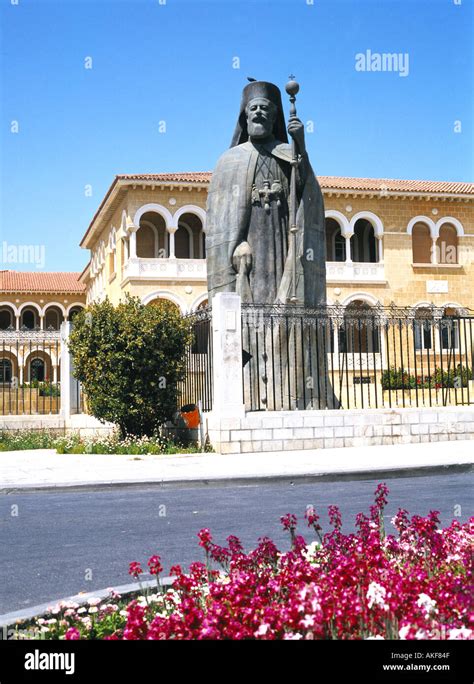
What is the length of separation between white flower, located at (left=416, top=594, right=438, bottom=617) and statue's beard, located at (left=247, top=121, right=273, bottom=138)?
41.6 ft

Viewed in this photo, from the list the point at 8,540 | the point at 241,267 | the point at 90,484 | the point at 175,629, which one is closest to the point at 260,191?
the point at 241,267

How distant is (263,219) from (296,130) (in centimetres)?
166

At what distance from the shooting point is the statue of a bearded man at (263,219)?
47.9ft

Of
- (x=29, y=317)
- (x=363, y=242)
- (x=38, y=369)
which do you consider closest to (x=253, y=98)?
(x=363, y=242)

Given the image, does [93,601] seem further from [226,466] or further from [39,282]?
[39,282]

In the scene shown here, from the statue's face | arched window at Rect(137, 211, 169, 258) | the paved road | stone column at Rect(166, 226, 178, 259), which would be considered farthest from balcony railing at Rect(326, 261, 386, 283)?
the paved road

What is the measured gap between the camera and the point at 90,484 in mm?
10367

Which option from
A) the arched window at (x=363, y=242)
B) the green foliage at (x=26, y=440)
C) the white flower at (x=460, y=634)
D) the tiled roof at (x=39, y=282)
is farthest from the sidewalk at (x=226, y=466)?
the tiled roof at (x=39, y=282)

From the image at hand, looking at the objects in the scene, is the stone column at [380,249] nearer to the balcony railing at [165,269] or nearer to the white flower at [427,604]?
the balcony railing at [165,269]

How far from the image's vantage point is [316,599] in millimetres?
2996

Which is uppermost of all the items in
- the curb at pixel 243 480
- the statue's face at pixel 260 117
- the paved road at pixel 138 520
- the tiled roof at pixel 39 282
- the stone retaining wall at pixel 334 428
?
the tiled roof at pixel 39 282

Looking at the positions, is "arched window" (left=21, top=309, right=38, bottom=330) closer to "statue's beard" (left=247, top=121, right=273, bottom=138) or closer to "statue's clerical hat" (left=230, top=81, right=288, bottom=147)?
"statue's clerical hat" (left=230, top=81, right=288, bottom=147)

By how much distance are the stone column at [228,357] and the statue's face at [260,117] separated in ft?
10.5

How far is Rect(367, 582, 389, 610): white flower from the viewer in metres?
Answer: 3.08
